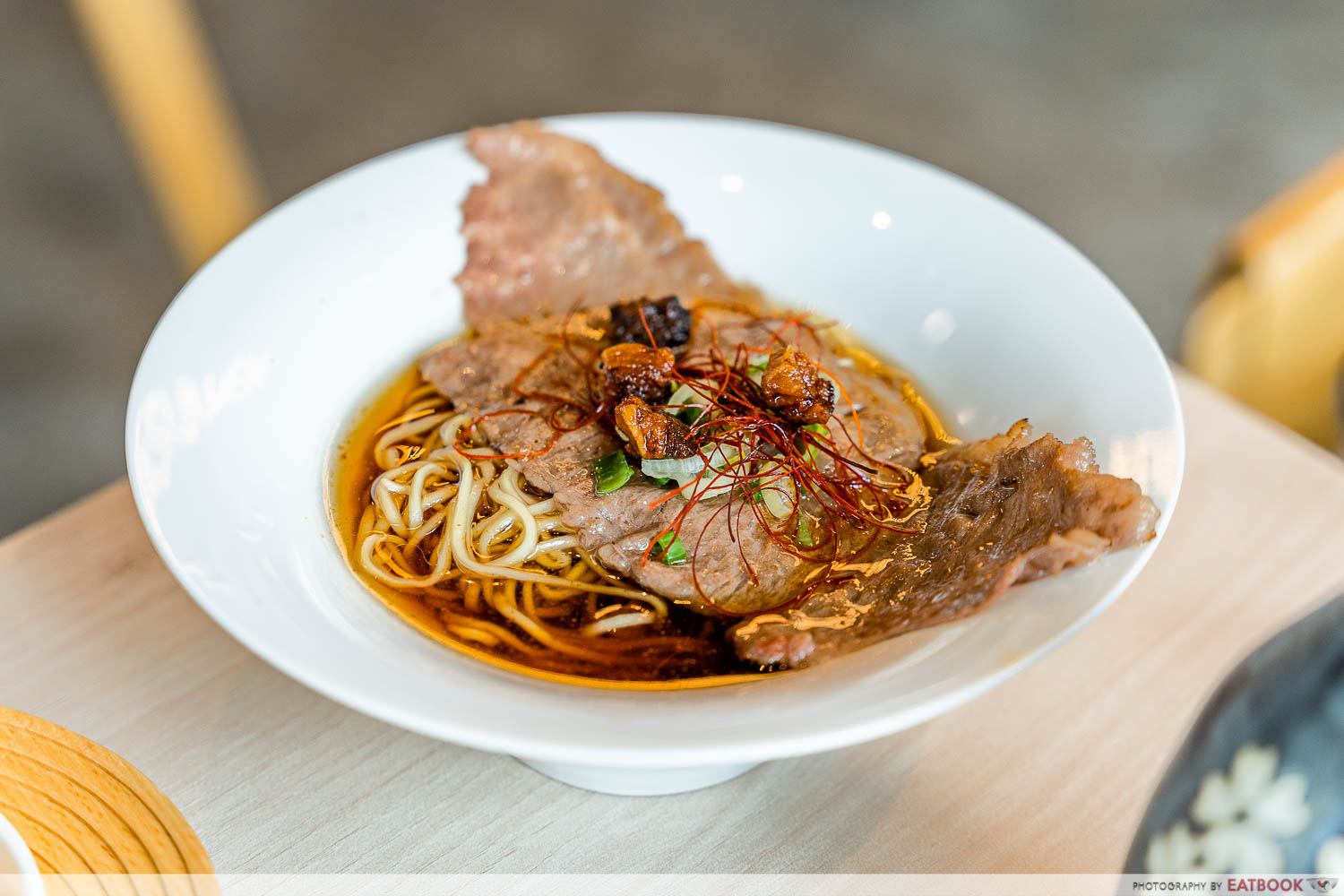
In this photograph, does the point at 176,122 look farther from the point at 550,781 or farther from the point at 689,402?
the point at 550,781

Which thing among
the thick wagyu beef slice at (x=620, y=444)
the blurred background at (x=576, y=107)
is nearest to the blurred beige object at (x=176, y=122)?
the blurred background at (x=576, y=107)

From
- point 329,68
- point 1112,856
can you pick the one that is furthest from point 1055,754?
point 329,68

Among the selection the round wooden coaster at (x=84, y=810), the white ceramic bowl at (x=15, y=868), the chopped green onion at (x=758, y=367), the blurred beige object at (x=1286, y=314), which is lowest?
the blurred beige object at (x=1286, y=314)

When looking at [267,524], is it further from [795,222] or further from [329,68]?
[329,68]

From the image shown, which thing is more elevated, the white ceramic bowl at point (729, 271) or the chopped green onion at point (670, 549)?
the white ceramic bowl at point (729, 271)

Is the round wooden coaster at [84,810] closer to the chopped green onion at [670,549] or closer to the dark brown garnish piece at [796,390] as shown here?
the chopped green onion at [670,549]

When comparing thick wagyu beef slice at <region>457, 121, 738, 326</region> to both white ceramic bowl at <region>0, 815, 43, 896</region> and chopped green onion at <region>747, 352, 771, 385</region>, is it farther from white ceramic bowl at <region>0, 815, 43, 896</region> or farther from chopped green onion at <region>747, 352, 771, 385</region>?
white ceramic bowl at <region>0, 815, 43, 896</region>
